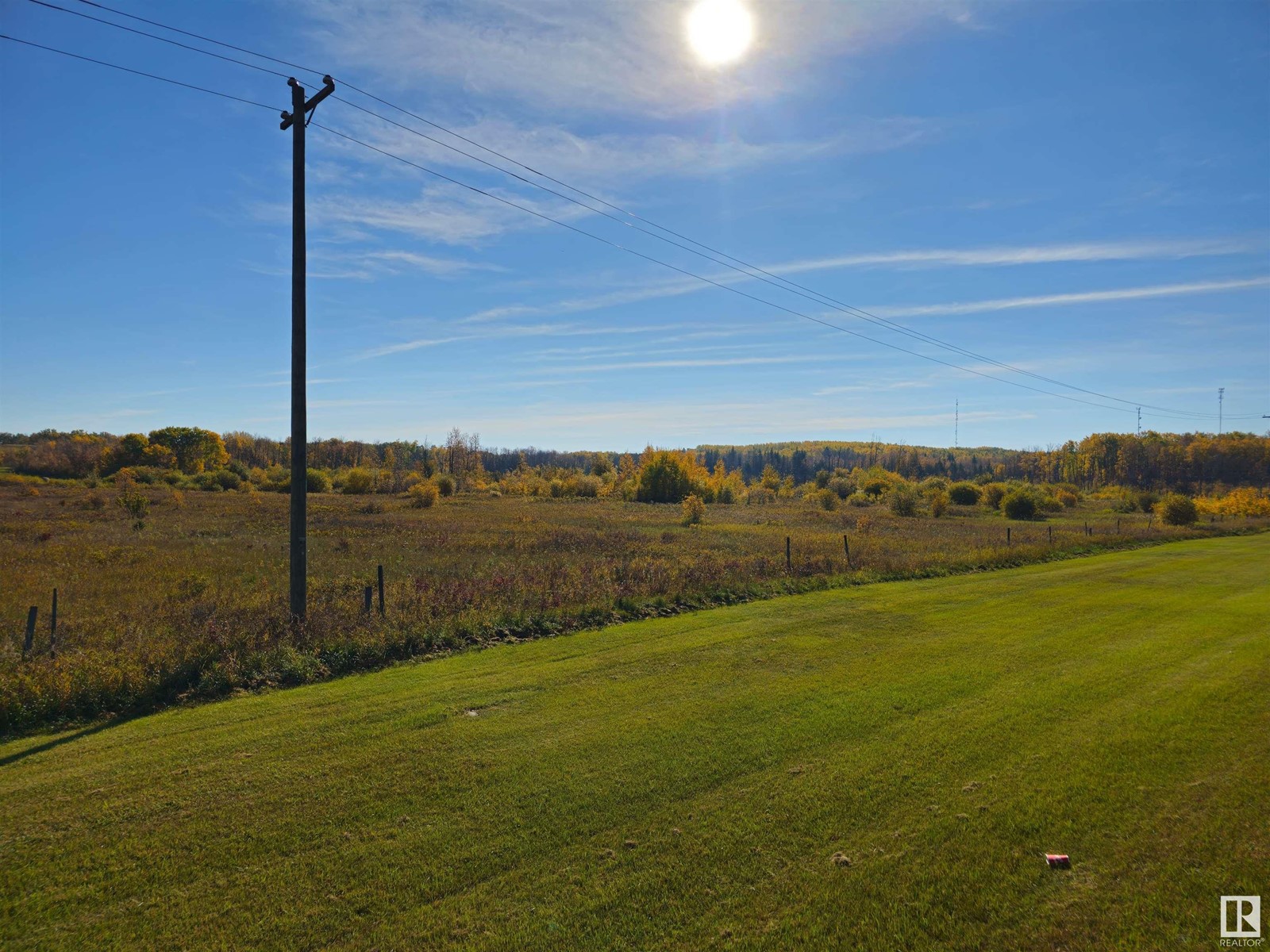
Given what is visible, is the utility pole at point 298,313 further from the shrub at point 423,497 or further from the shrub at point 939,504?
the shrub at point 939,504

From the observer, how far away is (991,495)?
3255 inches

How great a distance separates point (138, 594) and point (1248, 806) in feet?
66.0

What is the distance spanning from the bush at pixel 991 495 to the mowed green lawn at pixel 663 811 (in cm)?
7886

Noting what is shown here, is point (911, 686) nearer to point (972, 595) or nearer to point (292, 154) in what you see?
point (972, 595)

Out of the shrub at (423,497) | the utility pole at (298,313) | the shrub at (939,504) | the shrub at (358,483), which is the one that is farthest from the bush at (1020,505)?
the shrub at (358,483)

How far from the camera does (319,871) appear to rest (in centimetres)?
493

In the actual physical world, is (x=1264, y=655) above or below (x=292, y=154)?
below

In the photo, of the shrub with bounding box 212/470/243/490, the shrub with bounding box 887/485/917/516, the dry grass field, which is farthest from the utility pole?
the shrub with bounding box 212/470/243/490

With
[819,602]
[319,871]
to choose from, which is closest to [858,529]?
[819,602]

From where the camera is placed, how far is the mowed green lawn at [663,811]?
4363 millimetres

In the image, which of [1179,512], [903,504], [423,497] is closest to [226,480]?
[423,497]

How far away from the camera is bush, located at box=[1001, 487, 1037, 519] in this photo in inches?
2724

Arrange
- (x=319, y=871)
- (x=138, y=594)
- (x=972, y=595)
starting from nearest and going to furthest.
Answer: (x=319, y=871)
(x=138, y=594)
(x=972, y=595)

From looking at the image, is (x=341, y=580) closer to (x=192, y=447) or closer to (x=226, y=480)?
(x=226, y=480)
